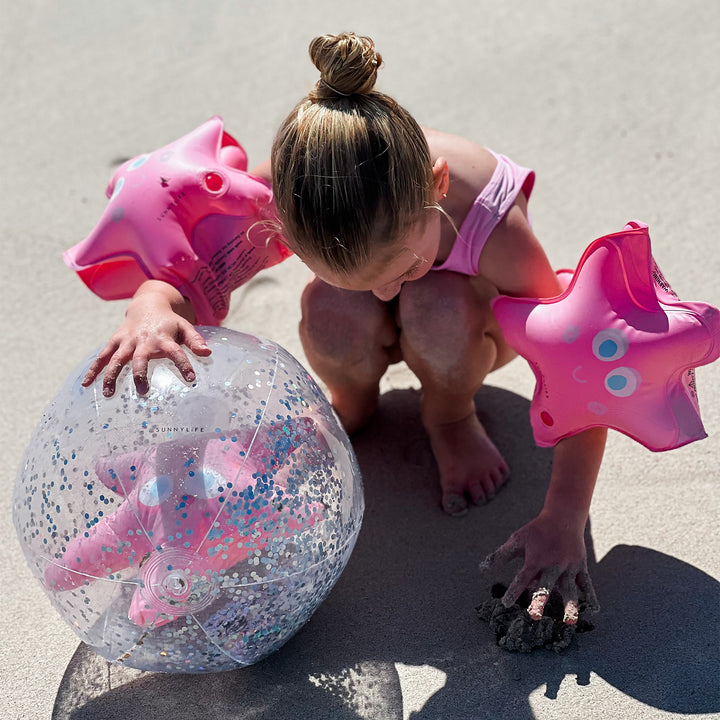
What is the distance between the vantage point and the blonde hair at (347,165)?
5.13ft

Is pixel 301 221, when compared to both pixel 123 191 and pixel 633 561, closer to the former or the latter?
pixel 123 191

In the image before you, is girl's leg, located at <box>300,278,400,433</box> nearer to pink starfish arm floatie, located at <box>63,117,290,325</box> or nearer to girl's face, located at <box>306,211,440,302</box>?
pink starfish arm floatie, located at <box>63,117,290,325</box>

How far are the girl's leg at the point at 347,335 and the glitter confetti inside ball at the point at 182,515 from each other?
1.47 ft

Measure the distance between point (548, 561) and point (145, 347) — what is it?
0.85 metres

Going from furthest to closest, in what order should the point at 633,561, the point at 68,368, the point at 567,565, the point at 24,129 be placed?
the point at 24,129, the point at 68,368, the point at 633,561, the point at 567,565

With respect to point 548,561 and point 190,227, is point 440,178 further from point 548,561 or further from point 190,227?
point 548,561

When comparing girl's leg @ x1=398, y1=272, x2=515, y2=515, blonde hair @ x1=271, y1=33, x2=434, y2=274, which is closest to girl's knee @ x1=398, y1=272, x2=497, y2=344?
girl's leg @ x1=398, y1=272, x2=515, y2=515

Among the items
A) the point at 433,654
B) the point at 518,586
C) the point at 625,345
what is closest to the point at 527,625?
the point at 518,586

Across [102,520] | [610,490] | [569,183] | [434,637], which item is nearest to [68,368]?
[102,520]

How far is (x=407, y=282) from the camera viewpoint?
2.04 metres

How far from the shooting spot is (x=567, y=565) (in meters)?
1.82

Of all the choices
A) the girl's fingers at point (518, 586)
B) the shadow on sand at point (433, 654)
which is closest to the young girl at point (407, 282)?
the girl's fingers at point (518, 586)

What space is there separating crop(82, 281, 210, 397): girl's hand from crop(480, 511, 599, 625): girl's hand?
703 millimetres

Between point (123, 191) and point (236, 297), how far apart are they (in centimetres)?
77
